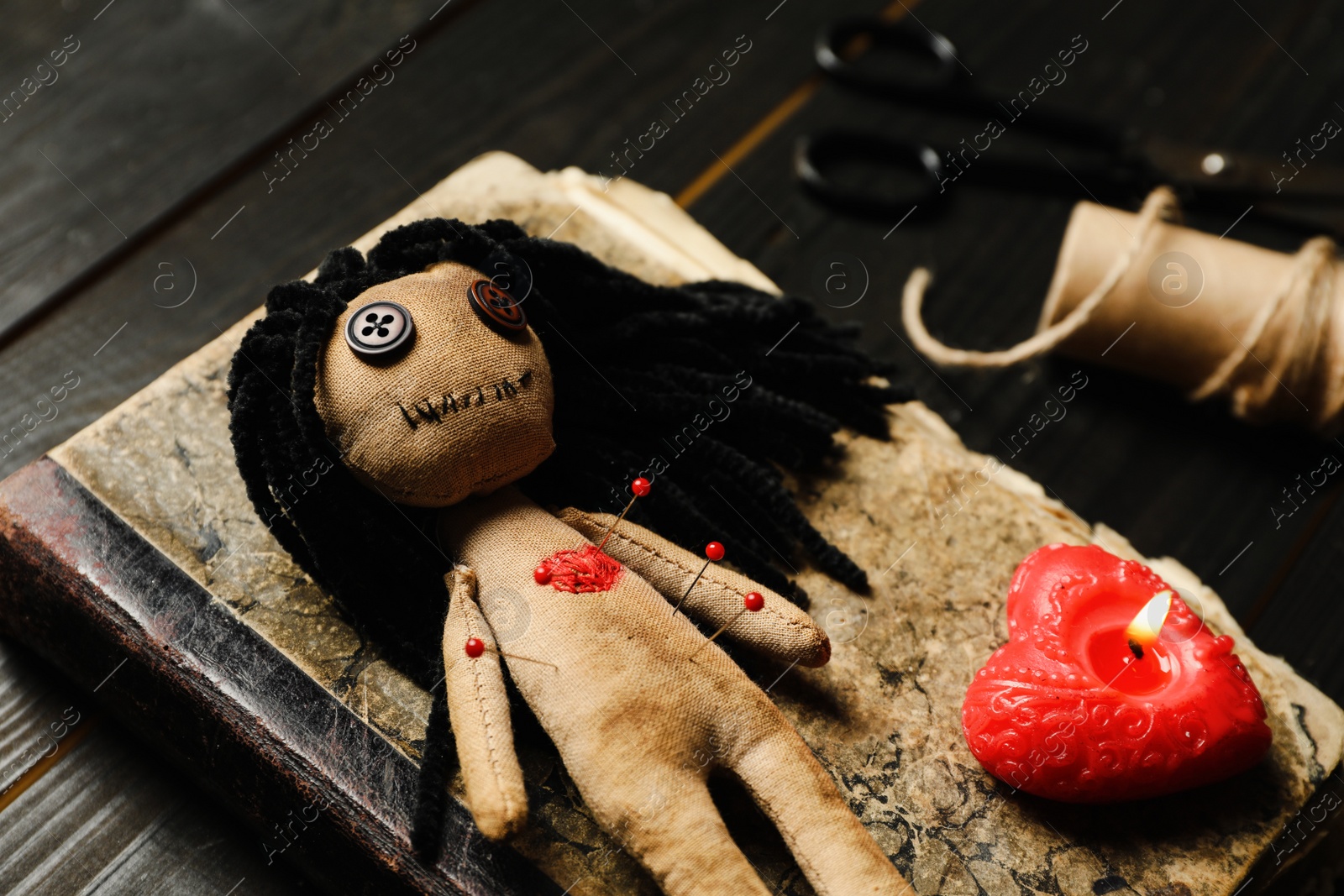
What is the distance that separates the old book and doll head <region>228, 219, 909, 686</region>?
62 mm

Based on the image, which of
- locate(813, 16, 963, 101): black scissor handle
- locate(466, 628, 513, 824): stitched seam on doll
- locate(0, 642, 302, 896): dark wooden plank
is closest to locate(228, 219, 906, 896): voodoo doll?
locate(466, 628, 513, 824): stitched seam on doll

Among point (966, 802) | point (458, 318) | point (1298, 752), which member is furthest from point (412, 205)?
point (1298, 752)

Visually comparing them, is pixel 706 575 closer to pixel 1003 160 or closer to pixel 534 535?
pixel 534 535

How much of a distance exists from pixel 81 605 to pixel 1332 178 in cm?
142

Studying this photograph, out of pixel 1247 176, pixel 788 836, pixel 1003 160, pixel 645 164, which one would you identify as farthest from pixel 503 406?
pixel 1247 176

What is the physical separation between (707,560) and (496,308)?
252 mm

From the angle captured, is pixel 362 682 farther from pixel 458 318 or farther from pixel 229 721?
pixel 458 318

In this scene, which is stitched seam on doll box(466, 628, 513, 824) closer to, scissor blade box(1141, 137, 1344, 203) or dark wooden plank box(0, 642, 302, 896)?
dark wooden plank box(0, 642, 302, 896)

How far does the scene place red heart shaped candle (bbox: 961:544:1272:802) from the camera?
2.45 feet

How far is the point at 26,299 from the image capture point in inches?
48.6

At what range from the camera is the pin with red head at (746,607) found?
0.76 m

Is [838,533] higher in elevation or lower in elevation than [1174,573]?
higher

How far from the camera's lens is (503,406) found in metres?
0.72

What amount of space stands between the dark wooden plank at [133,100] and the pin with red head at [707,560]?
3.06 feet
